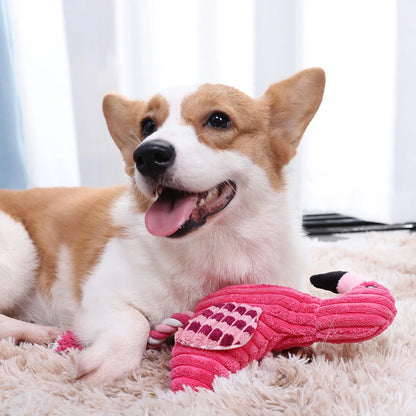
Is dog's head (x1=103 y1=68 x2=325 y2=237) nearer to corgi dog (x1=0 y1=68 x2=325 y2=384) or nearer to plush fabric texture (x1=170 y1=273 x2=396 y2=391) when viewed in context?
corgi dog (x1=0 y1=68 x2=325 y2=384)

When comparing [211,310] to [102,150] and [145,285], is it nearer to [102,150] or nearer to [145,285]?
[145,285]

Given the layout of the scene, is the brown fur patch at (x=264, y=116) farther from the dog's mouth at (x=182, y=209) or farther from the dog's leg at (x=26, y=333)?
the dog's leg at (x=26, y=333)

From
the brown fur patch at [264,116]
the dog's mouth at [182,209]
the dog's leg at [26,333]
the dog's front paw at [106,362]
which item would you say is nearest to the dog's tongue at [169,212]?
the dog's mouth at [182,209]

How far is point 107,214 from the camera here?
1.22 m

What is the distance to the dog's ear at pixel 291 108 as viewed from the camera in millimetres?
1065

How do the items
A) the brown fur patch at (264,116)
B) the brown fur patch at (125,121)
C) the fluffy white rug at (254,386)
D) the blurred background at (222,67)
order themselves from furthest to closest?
the blurred background at (222,67)
the brown fur patch at (125,121)
the brown fur patch at (264,116)
the fluffy white rug at (254,386)

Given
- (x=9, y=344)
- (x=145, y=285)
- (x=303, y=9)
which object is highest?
(x=303, y=9)

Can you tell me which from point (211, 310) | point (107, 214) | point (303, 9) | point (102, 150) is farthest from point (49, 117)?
point (211, 310)

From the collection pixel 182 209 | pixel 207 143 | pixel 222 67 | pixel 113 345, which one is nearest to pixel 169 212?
pixel 182 209

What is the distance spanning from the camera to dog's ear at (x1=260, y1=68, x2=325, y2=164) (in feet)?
3.50

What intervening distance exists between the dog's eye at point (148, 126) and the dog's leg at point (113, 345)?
1.33ft

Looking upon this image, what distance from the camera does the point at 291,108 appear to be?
1.08 meters

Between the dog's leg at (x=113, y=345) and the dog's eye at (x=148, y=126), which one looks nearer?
the dog's leg at (x=113, y=345)

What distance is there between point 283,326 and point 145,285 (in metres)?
0.33
